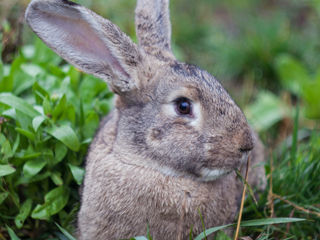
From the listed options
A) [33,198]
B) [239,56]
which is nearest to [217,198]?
[33,198]

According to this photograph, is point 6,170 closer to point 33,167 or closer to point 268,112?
point 33,167

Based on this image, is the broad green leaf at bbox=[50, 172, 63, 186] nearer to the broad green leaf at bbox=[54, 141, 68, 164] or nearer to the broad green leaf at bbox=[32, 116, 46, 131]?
the broad green leaf at bbox=[54, 141, 68, 164]

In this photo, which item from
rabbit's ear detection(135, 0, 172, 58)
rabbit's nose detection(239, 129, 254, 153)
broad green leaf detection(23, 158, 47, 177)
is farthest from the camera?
rabbit's ear detection(135, 0, 172, 58)

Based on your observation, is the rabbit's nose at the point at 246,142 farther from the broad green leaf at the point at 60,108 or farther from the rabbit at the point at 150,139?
the broad green leaf at the point at 60,108

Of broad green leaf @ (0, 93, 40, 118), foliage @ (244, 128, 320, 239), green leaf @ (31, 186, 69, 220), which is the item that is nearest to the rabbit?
green leaf @ (31, 186, 69, 220)

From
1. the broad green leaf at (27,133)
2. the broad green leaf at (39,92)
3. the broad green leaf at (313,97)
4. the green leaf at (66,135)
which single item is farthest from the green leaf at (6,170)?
the broad green leaf at (313,97)

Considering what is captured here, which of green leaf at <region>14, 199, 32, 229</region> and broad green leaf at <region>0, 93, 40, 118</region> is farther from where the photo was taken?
broad green leaf at <region>0, 93, 40, 118</region>
